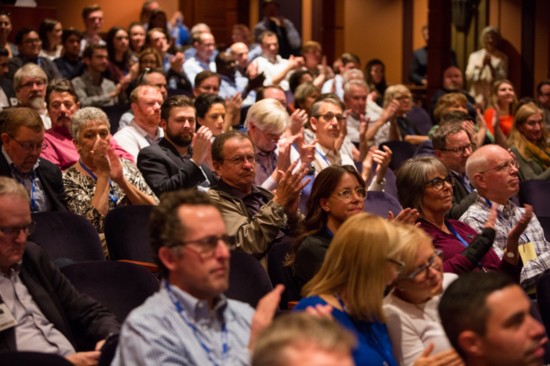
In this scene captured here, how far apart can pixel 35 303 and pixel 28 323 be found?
0.07m

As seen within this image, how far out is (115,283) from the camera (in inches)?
116

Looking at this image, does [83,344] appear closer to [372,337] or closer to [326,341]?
[372,337]

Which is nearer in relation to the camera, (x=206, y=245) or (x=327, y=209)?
(x=206, y=245)

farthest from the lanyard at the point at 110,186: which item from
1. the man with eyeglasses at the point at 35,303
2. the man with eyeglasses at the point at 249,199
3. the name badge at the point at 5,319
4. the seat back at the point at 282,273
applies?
the name badge at the point at 5,319

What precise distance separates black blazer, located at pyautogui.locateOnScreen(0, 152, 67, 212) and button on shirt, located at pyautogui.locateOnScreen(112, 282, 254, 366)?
1839mm

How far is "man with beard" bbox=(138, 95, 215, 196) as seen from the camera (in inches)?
168

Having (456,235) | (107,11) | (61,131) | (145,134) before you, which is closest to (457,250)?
(456,235)

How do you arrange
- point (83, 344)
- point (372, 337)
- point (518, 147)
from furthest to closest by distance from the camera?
point (518, 147) < point (83, 344) < point (372, 337)

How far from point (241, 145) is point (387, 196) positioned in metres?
0.91

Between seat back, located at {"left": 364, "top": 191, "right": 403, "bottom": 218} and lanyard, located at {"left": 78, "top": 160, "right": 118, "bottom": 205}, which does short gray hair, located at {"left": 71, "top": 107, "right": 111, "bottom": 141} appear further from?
seat back, located at {"left": 364, "top": 191, "right": 403, "bottom": 218}

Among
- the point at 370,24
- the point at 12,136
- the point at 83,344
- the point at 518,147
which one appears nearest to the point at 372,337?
the point at 83,344

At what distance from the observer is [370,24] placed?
1278 cm

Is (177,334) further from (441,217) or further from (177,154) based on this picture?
(177,154)

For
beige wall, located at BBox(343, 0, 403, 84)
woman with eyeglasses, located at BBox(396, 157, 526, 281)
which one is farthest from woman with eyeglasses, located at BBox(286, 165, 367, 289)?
beige wall, located at BBox(343, 0, 403, 84)
